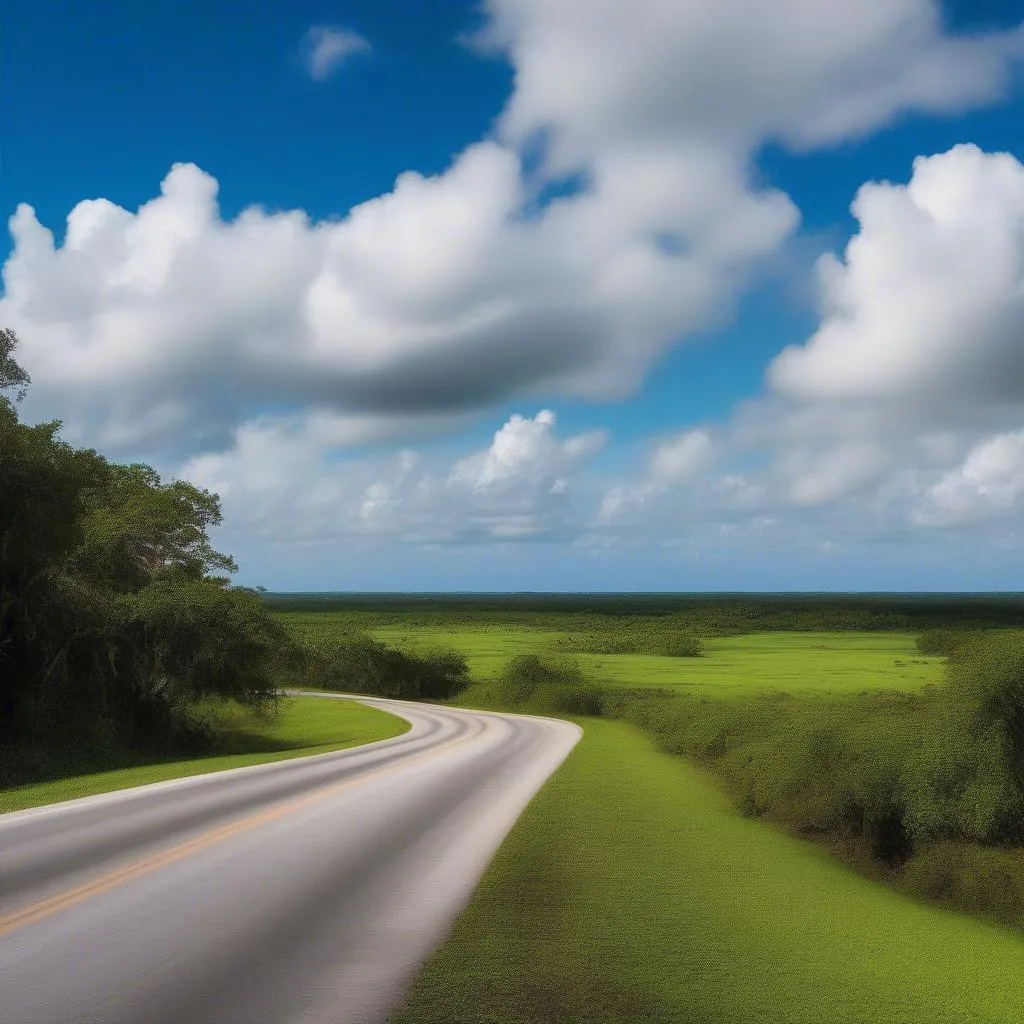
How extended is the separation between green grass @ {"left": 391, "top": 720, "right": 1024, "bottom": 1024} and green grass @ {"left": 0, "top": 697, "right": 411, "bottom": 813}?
10.6m

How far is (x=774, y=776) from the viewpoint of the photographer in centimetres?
1975

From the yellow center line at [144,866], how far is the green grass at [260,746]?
4.80 metres

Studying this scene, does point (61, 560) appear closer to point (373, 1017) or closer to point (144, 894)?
point (144, 894)

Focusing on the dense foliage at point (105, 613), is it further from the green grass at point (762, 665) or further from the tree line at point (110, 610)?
the green grass at point (762, 665)

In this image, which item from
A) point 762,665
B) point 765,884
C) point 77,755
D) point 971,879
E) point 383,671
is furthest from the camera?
point 383,671

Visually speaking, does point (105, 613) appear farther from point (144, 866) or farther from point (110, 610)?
point (144, 866)

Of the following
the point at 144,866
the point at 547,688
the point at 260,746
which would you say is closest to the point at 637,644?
the point at 547,688

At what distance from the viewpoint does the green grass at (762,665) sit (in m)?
54.8

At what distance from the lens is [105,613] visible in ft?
101

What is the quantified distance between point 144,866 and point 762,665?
67.1 m

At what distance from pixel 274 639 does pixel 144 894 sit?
1046 inches

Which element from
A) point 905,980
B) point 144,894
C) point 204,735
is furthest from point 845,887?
point 204,735

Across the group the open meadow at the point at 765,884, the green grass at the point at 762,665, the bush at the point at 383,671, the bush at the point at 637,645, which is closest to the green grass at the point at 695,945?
the open meadow at the point at 765,884

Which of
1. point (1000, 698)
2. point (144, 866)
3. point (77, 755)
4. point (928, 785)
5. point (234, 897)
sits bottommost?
point (77, 755)
